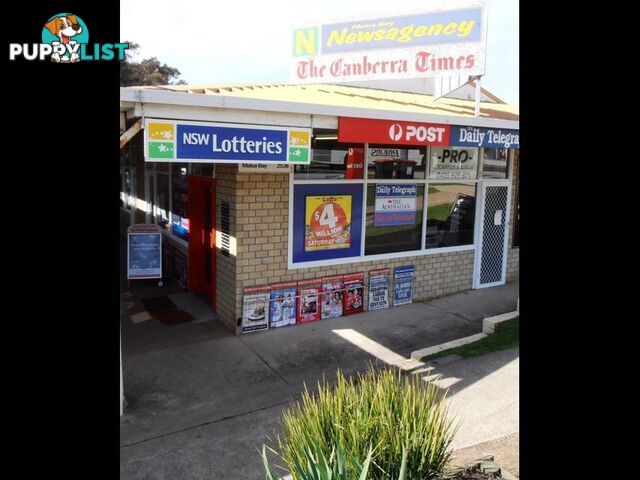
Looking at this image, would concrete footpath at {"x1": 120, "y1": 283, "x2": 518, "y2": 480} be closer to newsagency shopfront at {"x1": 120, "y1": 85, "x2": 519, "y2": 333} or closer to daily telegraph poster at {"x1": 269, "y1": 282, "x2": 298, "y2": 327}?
daily telegraph poster at {"x1": 269, "y1": 282, "x2": 298, "y2": 327}

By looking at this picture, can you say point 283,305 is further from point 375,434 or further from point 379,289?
point 375,434

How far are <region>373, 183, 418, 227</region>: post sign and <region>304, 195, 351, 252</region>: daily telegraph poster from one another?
0.61 metres

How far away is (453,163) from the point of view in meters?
9.62

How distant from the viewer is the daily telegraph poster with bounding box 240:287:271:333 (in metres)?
7.70

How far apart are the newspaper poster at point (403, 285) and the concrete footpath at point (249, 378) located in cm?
19

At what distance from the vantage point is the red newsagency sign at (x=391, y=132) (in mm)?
6797

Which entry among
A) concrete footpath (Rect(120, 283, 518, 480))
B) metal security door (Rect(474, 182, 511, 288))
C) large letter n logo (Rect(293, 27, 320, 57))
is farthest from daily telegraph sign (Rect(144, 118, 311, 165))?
large letter n logo (Rect(293, 27, 320, 57))

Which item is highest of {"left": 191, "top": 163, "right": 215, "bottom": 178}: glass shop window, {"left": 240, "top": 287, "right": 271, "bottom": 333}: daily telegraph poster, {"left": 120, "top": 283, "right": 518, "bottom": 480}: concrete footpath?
{"left": 191, "top": 163, "right": 215, "bottom": 178}: glass shop window

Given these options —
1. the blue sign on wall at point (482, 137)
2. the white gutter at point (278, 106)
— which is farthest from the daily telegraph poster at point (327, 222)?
the blue sign on wall at point (482, 137)

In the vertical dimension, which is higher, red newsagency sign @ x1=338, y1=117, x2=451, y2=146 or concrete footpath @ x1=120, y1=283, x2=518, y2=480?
red newsagency sign @ x1=338, y1=117, x2=451, y2=146

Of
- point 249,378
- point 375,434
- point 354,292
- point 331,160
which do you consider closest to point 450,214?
point 354,292
